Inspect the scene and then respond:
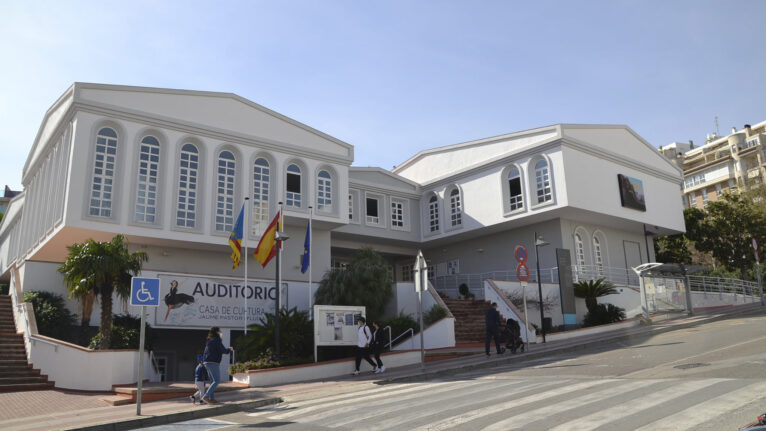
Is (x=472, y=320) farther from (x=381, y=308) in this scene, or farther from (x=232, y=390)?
(x=232, y=390)

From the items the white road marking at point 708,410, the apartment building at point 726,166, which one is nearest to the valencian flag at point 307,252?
the white road marking at point 708,410

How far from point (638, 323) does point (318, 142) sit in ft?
53.5

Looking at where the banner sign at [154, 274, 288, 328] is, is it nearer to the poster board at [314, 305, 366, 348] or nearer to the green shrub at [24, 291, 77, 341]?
the green shrub at [24, 291, 77, 341]

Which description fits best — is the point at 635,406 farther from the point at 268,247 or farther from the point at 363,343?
the point at 268,247

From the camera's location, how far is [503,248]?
32.4 meters

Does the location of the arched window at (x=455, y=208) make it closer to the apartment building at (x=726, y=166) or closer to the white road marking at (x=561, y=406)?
the white road marking at (x=561, y=406)

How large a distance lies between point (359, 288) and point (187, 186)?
8.42 m

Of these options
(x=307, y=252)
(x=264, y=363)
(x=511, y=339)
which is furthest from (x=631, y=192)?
(x=264, y=363)

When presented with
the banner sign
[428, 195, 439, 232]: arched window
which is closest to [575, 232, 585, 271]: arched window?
[428, 195, 439, 232]: arched window

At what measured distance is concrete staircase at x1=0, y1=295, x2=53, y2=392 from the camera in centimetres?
1517

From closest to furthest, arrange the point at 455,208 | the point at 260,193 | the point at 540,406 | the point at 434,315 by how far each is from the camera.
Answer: the point at 540,406 < the point at 434,315 < the point at 260,193 < the point at 455,208

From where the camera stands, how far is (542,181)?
29234 mm

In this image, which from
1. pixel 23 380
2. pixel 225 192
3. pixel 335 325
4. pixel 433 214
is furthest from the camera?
pixel 433 214

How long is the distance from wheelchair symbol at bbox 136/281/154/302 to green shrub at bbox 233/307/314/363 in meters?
6.39
